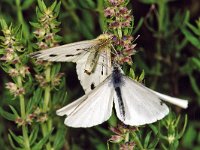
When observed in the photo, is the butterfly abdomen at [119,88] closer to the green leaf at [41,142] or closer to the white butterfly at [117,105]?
the white butterfly at [117,105]

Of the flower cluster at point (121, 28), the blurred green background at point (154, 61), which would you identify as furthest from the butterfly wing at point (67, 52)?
the blurred green background at point (154, 61)

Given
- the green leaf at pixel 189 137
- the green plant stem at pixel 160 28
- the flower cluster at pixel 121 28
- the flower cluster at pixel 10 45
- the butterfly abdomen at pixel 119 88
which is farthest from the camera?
the green plant stem at pixel 160 28

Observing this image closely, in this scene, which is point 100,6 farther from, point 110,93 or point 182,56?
point 110,93

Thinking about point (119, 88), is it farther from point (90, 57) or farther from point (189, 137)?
point (189, 137)

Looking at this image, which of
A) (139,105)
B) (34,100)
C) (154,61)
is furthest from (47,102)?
(154,61)

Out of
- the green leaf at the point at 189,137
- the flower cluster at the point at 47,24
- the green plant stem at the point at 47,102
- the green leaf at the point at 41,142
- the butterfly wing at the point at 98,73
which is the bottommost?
the green leaf at the point at 189,137

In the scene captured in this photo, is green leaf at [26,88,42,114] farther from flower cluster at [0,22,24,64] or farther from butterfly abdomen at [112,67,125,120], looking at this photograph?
butterfly abdomen at [112,67,125,120]

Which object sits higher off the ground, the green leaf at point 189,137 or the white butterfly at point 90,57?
the white butterfly at point 90,57

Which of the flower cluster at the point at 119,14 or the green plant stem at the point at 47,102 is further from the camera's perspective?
the green plant stem at the point at 47,102
